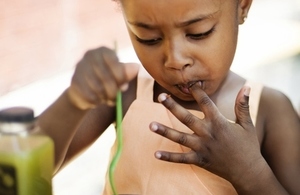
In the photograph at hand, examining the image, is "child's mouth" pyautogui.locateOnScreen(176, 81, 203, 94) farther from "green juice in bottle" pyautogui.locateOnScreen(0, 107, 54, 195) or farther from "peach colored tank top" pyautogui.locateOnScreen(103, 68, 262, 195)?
"green juice in bottle" pyautogui.locateOnScreen(0, 107, 54, 195)

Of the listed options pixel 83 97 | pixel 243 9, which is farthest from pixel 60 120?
pixel 243 9

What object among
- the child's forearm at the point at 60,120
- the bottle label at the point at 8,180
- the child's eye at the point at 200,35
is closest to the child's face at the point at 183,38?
the child's eye at the point at 200,35

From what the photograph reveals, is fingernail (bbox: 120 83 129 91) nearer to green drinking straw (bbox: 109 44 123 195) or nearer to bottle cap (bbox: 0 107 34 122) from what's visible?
green drinking straw (bbox: 109 44 123 195)

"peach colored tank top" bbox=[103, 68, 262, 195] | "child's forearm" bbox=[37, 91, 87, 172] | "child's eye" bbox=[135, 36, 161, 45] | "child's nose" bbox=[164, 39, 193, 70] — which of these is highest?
"child's eye" bbox=[135, 36, 161, 45]

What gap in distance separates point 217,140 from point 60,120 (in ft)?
0.64

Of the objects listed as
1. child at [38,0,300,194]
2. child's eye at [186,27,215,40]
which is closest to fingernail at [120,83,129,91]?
child at [38,0,300,194]

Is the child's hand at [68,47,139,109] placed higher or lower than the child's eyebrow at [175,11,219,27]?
lower

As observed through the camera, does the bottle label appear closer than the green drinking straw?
Yes

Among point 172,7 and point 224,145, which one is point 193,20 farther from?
point 224,145

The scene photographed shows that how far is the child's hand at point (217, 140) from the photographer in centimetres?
69

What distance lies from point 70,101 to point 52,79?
0.36ft

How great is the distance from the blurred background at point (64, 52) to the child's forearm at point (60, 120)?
0.02m

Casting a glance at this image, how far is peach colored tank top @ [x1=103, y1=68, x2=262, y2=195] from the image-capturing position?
74cm

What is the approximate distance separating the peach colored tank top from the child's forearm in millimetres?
84
